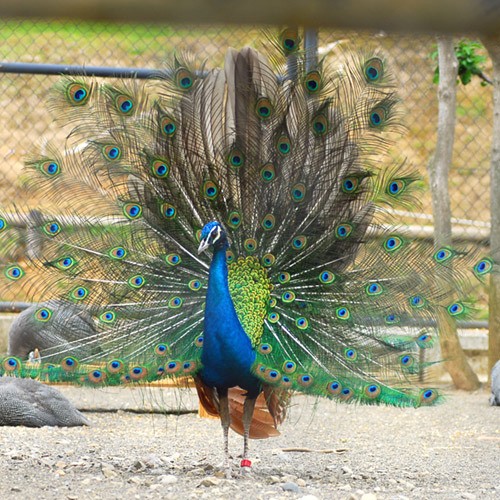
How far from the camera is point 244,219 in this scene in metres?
4.01

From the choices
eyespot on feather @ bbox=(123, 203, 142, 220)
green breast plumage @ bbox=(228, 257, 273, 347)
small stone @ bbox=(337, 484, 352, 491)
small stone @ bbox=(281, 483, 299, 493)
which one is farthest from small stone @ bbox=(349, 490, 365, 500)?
eyespot on feather @ bbox=(123, 203, 142, 220)

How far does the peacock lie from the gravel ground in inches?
17.5

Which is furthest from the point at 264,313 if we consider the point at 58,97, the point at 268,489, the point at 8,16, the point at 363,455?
the point at 8,16

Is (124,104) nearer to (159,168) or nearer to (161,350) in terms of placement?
(159,168)

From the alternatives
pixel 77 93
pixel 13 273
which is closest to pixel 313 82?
pixel 77 93

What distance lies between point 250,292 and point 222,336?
0.42 metres

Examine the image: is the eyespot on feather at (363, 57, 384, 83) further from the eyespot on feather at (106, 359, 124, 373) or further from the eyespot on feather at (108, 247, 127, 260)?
the eyespot on feather at (106, 359, 124, 373)

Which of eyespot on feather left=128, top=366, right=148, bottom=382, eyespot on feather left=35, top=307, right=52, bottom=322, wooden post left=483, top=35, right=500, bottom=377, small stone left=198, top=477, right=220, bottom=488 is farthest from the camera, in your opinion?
wooden post left=483, top=35, right=500, bottom=377

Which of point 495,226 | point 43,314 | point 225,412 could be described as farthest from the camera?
point 495,226

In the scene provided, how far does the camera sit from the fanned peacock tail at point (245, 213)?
3908mm

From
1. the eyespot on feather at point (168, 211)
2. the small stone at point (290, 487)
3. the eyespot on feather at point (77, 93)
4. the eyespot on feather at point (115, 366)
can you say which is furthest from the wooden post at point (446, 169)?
the eyespot on feather at point (77, 93)

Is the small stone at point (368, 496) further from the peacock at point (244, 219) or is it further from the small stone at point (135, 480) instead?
the small stone at point (135, 480)

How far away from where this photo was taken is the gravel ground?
3.51 meters

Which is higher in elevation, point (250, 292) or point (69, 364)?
point (250, 292)
